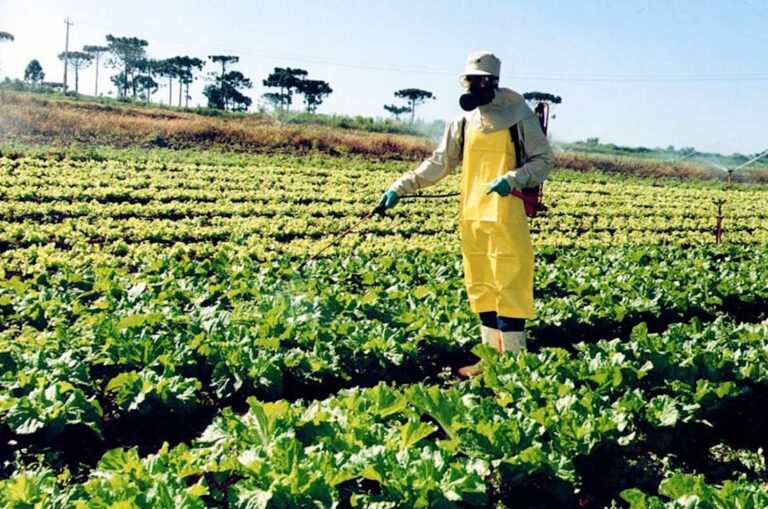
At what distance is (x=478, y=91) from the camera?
215 inches

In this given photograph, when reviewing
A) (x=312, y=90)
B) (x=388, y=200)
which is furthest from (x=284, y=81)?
(x=388, y=200)

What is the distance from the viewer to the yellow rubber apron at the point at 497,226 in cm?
545

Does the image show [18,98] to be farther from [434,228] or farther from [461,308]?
[461,308]

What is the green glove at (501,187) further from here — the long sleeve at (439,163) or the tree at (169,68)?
the tree at (169,68)

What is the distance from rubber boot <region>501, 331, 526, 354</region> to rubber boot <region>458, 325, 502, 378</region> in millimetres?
172

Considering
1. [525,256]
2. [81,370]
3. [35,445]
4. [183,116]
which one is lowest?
[35,445]

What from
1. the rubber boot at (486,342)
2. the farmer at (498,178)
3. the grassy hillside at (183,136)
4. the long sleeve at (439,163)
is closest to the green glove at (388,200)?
the long sleeve at (439,163)

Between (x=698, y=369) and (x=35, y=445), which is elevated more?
(x=698, y=369)

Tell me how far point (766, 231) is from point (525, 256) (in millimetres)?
13659

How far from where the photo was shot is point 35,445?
4.30 metres

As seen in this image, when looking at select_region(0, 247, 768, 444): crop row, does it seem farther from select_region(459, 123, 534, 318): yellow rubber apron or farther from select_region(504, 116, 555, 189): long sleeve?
select_region(504, 116, 555, 189): long sleeve

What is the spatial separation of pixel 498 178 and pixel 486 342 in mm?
1294

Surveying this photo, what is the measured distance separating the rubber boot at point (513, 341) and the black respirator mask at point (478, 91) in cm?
166

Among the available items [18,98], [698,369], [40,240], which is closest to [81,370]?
[698,369]
